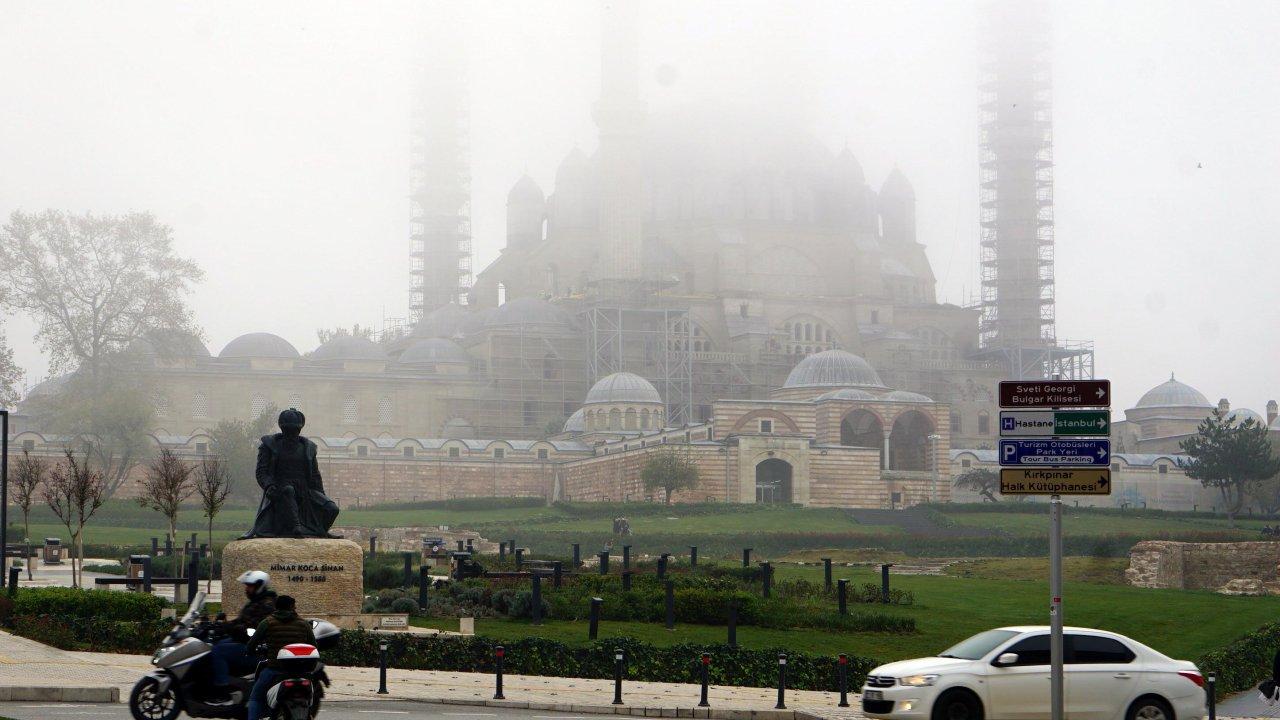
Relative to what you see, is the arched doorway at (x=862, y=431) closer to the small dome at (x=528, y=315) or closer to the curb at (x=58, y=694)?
the small dome at (x=528, y=315)

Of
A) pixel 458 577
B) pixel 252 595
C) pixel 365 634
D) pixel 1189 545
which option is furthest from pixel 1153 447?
pixel 252 595

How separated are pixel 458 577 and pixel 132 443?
124 ft

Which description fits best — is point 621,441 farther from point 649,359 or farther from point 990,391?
point 990,391

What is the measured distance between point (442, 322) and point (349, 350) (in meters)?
10.0

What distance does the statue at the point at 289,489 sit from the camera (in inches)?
792

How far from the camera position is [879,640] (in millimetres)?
24094

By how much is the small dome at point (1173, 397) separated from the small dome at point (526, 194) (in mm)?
37369

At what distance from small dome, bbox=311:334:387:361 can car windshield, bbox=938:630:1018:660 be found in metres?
73.5

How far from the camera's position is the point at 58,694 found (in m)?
15.2

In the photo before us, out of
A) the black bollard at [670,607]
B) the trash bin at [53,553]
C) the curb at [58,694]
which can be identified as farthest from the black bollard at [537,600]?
the trash bin at [53,553]

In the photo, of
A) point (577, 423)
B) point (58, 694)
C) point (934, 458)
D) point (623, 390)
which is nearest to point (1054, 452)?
point (58, 694)

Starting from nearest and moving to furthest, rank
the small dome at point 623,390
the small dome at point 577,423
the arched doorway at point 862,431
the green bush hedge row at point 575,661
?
the green bush hedge row at point 575,661, the arched doorway at point 862,431, the small dome at point 623,390, the small dome at point 577,423

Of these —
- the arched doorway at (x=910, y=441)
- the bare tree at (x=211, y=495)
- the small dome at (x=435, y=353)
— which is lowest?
the bare tree at (x=211, y=495)

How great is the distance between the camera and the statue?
20.1 metres
